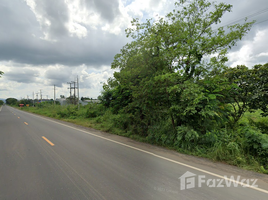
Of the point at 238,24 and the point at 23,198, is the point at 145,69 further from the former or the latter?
the point at 23,198

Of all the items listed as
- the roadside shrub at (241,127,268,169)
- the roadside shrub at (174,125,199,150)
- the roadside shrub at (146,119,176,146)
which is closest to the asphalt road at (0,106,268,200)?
the roadside shrub at (174,125,199,150)

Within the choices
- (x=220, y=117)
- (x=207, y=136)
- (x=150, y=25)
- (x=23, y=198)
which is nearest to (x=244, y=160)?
(x=207, y=136)

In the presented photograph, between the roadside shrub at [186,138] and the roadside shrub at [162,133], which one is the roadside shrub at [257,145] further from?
the roadside shrub at [162,133]

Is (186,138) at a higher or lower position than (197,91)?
lower

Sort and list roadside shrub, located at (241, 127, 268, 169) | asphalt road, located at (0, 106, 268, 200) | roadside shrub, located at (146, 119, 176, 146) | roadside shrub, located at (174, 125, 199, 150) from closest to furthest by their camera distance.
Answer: asphalt road, located at (0, 106, 268, 200)
roadside shrub, located at (241, 127, 268, 169)
roadside shrub, located at (174, 125, 199, 150)
roadside shrub, located at (146, 119, 176, 146)

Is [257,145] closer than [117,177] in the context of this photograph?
No

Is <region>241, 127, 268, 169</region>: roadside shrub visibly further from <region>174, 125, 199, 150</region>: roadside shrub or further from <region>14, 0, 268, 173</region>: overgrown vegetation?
<region>174, 125, 199, 150</region>: roadside shrub

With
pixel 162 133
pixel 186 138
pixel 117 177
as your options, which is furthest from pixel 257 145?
pixel 117 177

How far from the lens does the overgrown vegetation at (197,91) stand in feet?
20.1

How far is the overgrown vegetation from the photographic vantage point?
6137 millimetres

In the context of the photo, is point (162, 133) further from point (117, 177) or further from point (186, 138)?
point (117, 177)

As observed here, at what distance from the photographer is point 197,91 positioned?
622 cm

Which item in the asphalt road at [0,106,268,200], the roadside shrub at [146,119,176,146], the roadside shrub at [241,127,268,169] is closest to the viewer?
the asphalt road at [0,106,268,200]

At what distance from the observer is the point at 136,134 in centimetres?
945
